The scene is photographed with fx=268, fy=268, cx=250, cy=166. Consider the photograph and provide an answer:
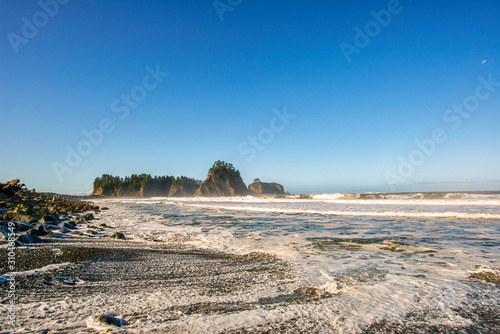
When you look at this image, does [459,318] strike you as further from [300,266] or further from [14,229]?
[14,229]

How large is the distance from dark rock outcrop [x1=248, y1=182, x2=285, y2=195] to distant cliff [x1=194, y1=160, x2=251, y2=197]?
4.16 meters

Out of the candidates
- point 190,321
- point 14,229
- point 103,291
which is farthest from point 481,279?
point 14,229

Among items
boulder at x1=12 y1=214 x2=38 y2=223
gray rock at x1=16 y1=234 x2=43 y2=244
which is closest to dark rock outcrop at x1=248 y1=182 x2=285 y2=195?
boulder at x1=12 y1=214 x2=38 y2=223

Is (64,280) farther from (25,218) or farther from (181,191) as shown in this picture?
(181,191)

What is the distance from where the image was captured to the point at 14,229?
22.5ft

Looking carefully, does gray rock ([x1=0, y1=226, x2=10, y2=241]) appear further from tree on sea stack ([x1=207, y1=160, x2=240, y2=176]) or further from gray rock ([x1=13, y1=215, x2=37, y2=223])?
tree on sea stack ([x1=207, y1=160, x2=240, y2=176])

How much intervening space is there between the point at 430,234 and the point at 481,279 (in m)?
4.14

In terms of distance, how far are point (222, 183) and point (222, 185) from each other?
876 millimetres

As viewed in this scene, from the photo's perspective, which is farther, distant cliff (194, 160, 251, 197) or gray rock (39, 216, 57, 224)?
distant cliff (194, 160, 251, 197)

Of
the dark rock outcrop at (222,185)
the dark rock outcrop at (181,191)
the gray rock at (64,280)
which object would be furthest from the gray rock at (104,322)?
the dark rock outcrop at (181,191)

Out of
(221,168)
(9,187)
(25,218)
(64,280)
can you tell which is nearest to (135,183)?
(221,168)

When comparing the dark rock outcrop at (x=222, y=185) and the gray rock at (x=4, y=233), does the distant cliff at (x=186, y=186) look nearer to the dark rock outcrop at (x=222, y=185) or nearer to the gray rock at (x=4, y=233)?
the dark rock outcrop at (x=222, y=185)

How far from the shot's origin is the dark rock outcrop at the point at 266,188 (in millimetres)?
104781

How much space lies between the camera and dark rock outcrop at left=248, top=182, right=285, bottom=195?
104781 mm
